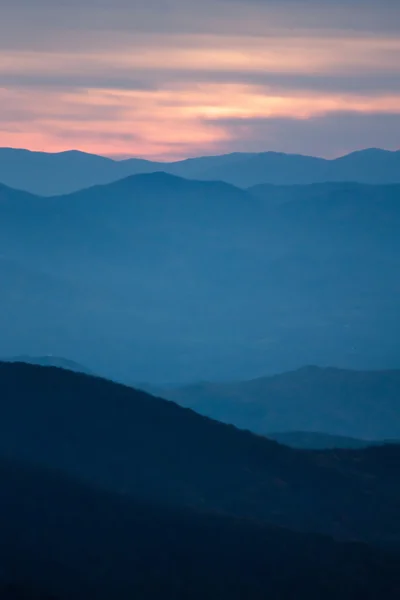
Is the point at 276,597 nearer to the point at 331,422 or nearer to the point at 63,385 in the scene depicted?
the point at 63,385

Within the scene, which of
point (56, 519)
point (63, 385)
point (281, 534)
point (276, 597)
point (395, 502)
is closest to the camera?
point (276, 597)

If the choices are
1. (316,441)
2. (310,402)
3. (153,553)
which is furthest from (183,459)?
(310,402)

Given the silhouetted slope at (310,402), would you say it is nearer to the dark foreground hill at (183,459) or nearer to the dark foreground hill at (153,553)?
the dark foreground hill at (183,459)

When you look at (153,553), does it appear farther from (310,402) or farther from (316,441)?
(310,402)

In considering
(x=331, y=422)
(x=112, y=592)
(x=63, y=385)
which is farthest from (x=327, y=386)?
(x=112, y=592)

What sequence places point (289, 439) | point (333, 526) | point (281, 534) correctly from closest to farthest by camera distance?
point (281, 534)
point (333, 526)
point (289, 439)

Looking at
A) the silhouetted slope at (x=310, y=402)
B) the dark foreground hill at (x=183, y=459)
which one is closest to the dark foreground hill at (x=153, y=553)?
the dark foreground hill at (x=183, y=459)
